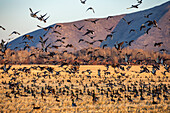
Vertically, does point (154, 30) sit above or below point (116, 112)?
above

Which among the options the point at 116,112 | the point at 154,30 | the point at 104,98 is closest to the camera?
the point at 116,112

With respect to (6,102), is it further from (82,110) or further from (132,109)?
(132,109)

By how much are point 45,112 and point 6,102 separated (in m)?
3.98

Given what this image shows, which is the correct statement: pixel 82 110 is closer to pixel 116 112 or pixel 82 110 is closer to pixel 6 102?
pixel 116 112

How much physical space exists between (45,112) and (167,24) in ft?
669

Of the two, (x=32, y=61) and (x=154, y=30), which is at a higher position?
(x=154, y=30)

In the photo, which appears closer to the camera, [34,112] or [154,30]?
[34,112]

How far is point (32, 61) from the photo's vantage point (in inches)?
3295

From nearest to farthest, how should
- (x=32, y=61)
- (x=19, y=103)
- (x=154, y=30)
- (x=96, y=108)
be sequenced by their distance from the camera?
1. (x=96, y=108)
2. (x=19, y=103)
3. (x=32, y=61)
4. (x=154, y=30)

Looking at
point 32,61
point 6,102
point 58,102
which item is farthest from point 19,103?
point 32,61

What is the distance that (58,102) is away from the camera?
1433 centimetres

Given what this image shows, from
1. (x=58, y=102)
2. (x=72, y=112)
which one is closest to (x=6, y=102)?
(x=58, y=102)

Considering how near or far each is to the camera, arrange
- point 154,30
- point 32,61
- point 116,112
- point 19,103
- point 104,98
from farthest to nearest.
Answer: point 154,30 < point 32,61 < point 104,98 < point 19,103 < point 116,112

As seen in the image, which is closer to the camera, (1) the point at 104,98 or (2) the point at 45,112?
(2) the point at 45,112
